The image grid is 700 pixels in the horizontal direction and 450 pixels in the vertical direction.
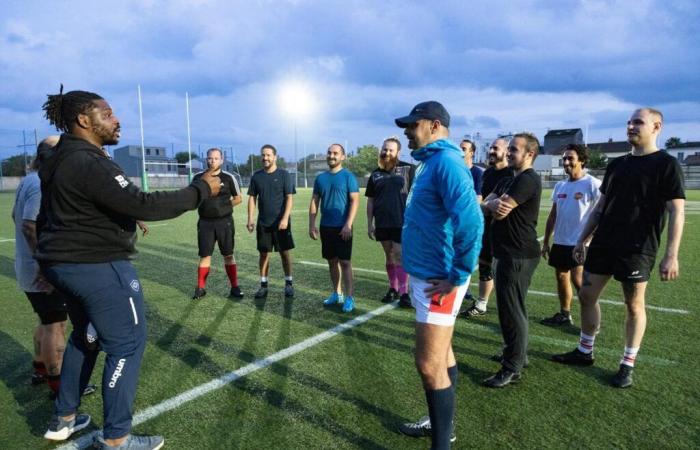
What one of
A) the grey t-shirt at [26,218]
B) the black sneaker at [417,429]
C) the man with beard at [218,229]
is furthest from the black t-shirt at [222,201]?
the black sneaker at [417,429]

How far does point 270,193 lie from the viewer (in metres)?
6.57

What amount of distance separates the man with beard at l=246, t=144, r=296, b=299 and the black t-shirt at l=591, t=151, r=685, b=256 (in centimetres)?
415

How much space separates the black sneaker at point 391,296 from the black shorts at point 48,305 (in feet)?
12.8

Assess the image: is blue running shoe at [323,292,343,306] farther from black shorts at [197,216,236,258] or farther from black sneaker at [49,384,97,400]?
black sneaker at [49,384,97,400]

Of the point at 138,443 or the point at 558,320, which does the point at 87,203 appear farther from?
the point at 558,320

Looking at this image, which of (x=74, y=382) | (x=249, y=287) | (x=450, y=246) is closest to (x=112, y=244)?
(x=74, y=382)

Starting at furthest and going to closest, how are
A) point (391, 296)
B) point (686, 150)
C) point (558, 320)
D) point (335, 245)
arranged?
point (686, 150) < point (391, 296) < point (335, 245) < point (558, 320)

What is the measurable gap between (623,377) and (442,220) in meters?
2.43

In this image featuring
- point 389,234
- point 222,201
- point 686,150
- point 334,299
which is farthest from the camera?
point 686,150

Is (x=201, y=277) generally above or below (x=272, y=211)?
below

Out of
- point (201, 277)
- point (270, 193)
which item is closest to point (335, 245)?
point (270, 193)

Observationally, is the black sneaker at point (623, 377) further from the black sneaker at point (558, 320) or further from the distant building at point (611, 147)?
the distant building at point (611, 147)

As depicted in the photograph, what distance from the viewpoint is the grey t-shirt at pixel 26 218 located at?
3.32 m

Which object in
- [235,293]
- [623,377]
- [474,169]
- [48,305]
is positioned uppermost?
[474,169]
